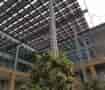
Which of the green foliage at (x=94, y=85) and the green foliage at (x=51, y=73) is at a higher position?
the green foliage at (x=51, y=73)

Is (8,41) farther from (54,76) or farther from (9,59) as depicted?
(54,76)

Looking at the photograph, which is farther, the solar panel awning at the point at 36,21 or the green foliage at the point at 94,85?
the solar panel awning at the point at 36,21

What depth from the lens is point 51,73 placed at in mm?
9336

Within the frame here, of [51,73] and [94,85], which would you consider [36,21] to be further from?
[51,73]

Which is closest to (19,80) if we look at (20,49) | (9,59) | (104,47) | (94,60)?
(9,59)

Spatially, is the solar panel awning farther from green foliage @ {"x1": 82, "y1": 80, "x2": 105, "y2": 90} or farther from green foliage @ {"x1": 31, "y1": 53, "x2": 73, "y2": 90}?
green foliage @ {"x1": 31, "y1": 53, "x2": 73, "y2": 90}

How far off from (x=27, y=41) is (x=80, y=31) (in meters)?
11.0

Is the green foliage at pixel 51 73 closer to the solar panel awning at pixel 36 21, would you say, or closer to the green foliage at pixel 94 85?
the green foliage at pixel 94 85

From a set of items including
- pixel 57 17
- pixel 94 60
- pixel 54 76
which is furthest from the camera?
pixel 57 17

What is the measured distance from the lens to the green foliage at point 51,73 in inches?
355

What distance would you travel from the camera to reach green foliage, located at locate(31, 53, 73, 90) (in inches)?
355

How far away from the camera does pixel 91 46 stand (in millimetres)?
26141

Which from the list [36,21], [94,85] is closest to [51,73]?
[94,85]

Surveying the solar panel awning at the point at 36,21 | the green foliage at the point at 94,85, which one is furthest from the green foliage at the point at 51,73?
the solar panel awning at the point at 36,21
